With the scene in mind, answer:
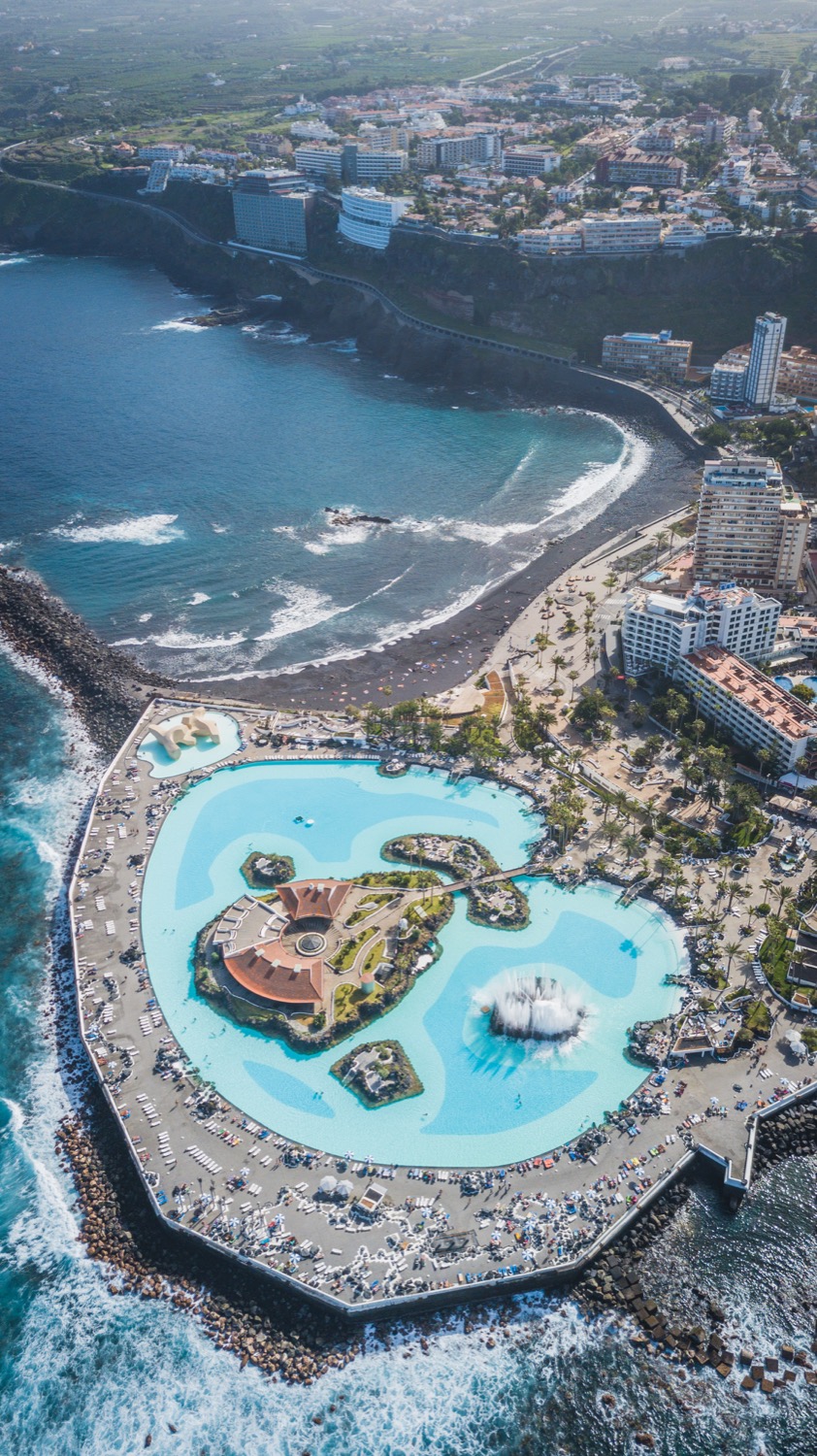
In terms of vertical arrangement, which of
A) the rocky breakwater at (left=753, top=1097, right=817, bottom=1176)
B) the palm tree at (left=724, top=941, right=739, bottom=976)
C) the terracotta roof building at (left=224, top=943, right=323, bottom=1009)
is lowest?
the rocky breakwater at (left=753, top=1097, right=817, bottom=1176)

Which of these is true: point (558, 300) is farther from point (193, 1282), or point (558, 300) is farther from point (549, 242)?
point (193, 1282)

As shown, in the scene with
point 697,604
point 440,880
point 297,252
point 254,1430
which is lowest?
point 254,1430

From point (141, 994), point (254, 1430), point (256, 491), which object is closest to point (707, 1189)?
point (254, 1430)

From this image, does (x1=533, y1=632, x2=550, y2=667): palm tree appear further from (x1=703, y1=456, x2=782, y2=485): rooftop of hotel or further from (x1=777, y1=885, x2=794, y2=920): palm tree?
(x1=777, y1=885, x2=794, y2=920): palm tree

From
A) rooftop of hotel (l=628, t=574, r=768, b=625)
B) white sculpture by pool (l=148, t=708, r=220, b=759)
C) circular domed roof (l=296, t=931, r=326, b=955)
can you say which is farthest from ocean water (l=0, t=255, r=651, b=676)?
circular domed roof (l=296, t=931, r=326, b=955)

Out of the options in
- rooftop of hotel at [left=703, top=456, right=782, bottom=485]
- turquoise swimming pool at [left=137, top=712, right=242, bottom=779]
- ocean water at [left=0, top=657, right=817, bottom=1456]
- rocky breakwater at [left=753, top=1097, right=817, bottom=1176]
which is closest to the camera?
ocean water at [left=0, top=657, right=817, bottom=1456]

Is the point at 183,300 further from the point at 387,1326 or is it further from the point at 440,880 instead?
the point at 387,1326
